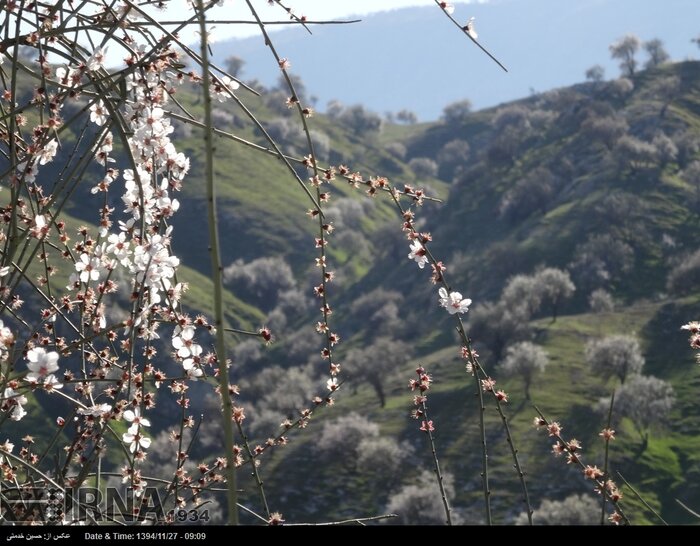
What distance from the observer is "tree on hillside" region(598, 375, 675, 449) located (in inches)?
2153

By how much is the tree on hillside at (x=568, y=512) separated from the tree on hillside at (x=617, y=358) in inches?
592

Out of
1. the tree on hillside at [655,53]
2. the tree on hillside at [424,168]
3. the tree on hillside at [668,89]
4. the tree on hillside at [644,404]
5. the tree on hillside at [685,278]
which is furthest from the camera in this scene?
the tree on hillside at [424,168]

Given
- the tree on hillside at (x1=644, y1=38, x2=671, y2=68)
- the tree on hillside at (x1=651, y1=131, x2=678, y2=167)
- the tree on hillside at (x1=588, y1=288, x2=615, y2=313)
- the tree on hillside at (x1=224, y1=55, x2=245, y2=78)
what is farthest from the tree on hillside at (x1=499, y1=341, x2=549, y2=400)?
the tree on hillside at (x1=224, y1=55, x2=245, y2=78)

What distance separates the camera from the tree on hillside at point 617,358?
199ft

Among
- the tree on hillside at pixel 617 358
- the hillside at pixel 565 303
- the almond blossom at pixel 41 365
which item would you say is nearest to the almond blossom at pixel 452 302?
the almond blossom at pixel 41 365

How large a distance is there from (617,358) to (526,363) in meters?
6.44

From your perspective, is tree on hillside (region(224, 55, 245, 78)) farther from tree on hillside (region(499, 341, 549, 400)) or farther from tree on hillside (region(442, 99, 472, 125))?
tree on hillside (region(499, 341, 549, 400))

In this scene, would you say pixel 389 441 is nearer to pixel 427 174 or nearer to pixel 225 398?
pixel 225 398

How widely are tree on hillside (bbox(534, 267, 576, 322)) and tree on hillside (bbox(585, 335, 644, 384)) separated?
45.7 feet

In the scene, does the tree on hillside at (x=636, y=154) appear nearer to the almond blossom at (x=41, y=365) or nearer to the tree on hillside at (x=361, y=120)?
the tree on hillside at (x=361, y=120)

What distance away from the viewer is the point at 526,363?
6316cm

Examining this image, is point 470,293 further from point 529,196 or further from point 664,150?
point 664,150

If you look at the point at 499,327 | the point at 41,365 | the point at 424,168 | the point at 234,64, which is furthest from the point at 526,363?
the point at 234,64

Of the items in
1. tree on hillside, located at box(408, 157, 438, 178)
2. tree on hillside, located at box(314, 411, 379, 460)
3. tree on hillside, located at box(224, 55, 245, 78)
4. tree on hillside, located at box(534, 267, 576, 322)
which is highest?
tree on hillside, located at box(224, 55, 245, 78)
